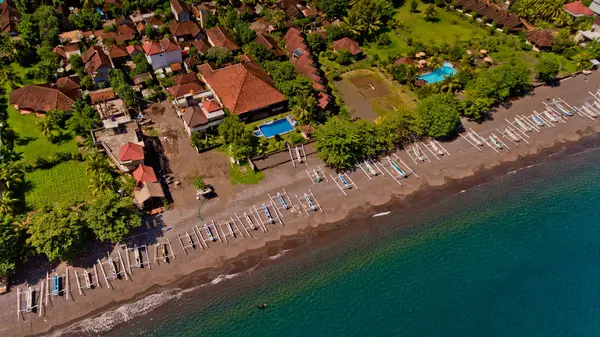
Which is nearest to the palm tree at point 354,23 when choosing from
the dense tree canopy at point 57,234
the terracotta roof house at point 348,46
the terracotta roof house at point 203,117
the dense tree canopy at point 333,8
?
the terracotta roof house at point 348,46

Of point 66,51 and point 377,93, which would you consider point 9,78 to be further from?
point 377,93

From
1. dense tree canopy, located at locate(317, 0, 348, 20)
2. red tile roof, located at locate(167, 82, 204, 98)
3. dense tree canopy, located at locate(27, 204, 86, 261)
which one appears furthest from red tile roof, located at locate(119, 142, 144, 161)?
dense tree canopy, located at locate(317, 0, 348, 20)

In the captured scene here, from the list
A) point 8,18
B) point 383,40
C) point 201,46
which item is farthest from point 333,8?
point 8,18

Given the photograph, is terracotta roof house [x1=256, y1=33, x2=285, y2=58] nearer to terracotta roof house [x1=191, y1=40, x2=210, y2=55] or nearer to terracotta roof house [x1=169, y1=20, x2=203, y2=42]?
terracotta roof house [x1=191, y1=40, x2=210, y2=55]

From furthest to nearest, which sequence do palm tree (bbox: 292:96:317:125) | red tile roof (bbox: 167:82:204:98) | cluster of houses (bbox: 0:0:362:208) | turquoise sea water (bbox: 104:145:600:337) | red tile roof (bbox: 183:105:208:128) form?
red tile roof (bbox: 167:82:204:98) → palm tree (bbox: 292:96:317:125) → red tile roof (bbox: 183:105:208:128) → cluster of houses (bbox: 0:0:362:208) → turquoise sea water (bbox: 104:145:600:337)

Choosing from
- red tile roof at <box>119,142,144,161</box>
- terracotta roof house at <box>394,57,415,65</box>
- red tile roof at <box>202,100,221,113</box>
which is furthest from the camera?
terracotta roof house at <box>394,57,415,65</box>

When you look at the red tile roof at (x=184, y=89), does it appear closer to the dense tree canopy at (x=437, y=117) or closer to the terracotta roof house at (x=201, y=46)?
the terracotta roof house at (x=201, y=46)

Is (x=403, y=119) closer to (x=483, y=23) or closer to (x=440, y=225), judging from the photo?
(x=440, y=225)
